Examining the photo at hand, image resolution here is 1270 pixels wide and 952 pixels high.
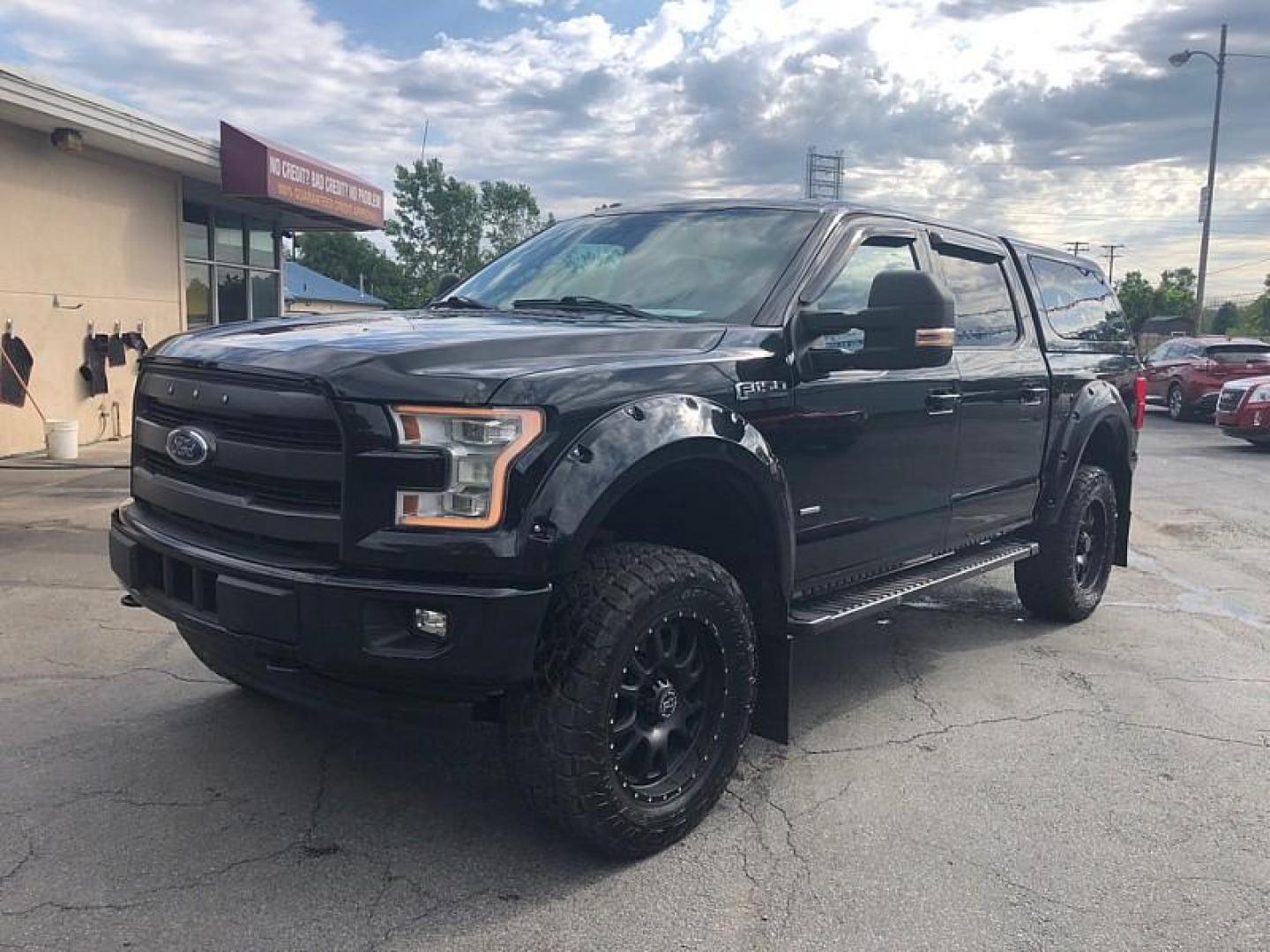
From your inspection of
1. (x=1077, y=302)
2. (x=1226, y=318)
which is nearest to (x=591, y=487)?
(x=1077, y=302)

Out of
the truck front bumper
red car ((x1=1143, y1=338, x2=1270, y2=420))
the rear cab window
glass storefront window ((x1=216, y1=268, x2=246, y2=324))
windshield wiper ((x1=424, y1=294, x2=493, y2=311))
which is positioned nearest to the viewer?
the truck front bumper

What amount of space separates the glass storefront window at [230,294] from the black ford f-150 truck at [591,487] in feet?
43.4

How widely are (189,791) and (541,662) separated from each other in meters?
1.45

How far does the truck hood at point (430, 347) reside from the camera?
2.91m

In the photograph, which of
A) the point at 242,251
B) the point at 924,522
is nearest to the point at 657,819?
the point at 924,522

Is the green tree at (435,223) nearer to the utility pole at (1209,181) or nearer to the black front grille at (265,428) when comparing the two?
the utility pole at (1209,181)

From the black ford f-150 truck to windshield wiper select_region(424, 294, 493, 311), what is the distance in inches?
1.2

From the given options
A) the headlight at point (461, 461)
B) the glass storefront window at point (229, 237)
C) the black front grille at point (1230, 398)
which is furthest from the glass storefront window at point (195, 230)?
the black front grille at point (1230, 398)

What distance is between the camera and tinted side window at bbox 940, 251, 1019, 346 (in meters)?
5.05

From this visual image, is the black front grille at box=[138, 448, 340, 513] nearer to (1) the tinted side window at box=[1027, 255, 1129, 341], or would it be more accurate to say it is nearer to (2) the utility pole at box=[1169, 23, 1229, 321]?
(1) the tinted side window at box=[1027, 255, 1129, 341]

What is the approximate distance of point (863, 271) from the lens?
14.6 ft

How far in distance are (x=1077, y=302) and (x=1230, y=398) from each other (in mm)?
11137

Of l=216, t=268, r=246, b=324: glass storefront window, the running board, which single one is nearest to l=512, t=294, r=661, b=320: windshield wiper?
the running board

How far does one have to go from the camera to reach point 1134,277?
74.9m
